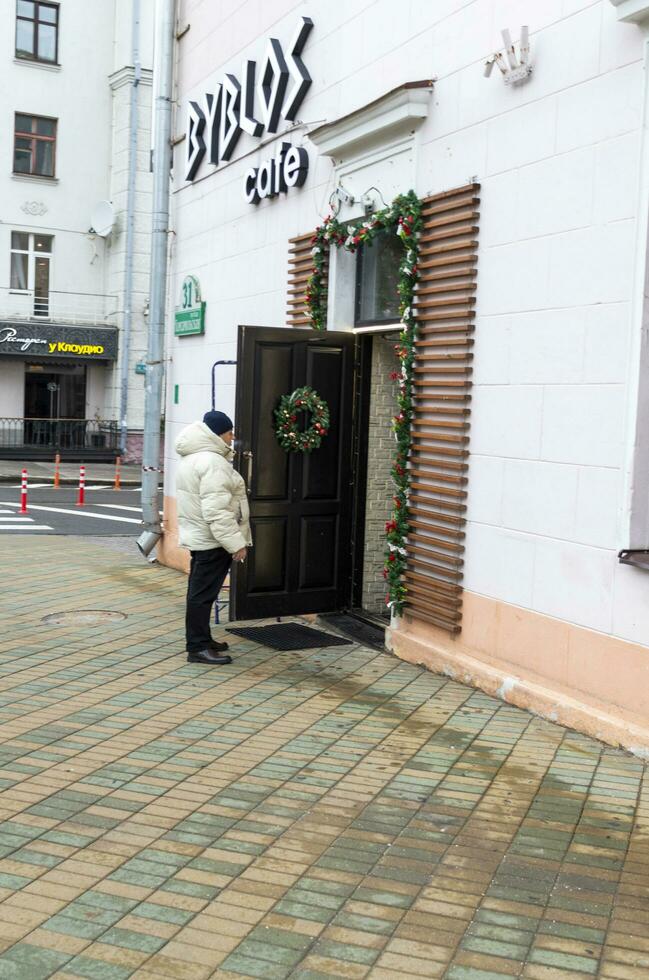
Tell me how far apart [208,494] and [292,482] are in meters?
1.37

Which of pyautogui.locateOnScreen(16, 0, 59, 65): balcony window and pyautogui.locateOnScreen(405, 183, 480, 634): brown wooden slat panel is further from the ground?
pyautogui.locateOnScreen(16, 0, 59, 65): balcony window

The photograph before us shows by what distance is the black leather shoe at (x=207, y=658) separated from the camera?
25.8 ft

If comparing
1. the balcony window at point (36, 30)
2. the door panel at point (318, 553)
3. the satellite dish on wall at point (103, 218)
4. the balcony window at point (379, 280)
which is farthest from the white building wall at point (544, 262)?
the balcony window at point (36, 30)

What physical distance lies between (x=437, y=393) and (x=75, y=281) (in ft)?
94.3

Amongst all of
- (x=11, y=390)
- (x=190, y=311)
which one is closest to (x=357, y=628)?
(x=190, y=311)

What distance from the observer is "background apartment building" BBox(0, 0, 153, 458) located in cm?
3334

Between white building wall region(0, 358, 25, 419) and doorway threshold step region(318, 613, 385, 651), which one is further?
white building wall region(0, 358, 25, 419)

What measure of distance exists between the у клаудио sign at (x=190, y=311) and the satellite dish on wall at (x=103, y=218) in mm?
22292

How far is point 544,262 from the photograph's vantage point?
22.1ft

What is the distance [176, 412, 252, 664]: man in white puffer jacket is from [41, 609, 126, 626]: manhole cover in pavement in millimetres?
1647

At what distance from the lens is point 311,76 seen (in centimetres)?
977

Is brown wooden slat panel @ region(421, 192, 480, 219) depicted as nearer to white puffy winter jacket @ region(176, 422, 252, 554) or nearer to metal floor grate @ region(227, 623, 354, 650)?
white puffy winter jacket @ region(176, 422, 252, 554)

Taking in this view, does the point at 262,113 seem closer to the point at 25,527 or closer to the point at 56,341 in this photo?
the point at 25,527

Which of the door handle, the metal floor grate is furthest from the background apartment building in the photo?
the door handle
